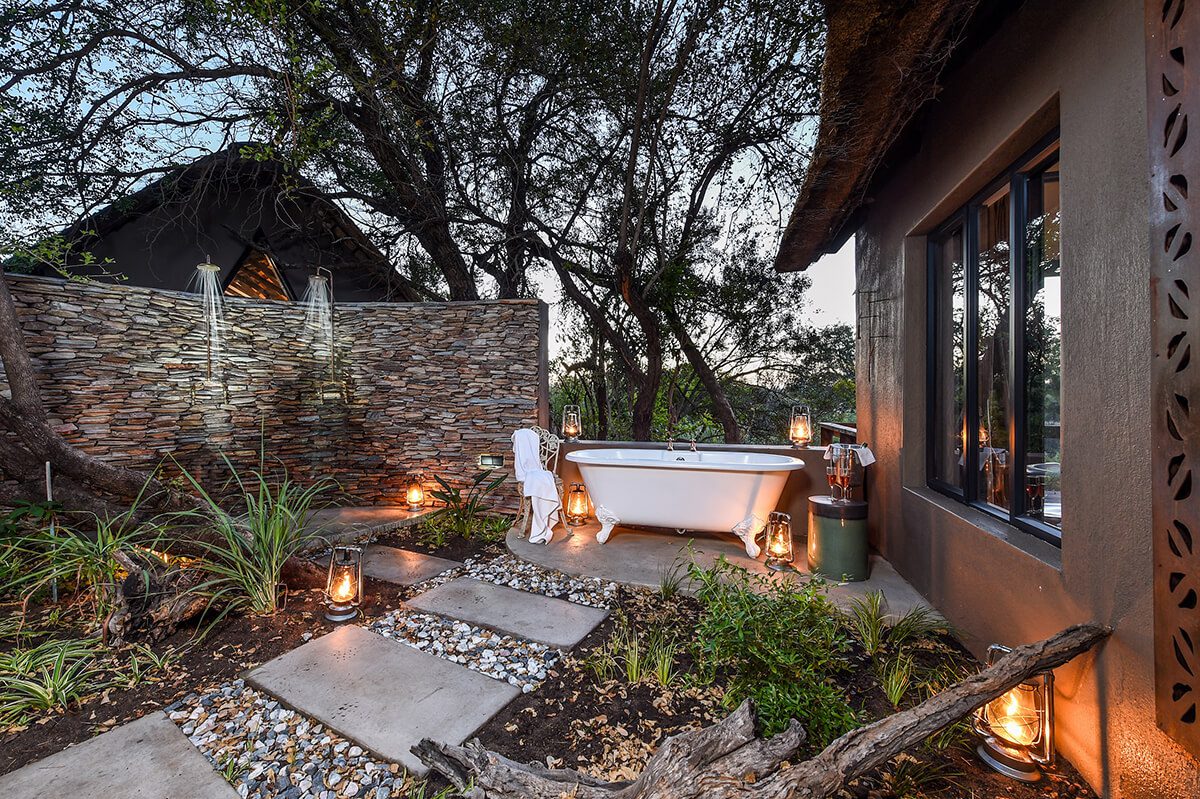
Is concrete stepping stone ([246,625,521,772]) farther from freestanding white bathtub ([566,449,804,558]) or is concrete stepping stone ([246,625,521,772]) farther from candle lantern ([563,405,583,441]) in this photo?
candle lantern ([563,405,583,441])

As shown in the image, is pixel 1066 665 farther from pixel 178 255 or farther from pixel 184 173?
pixel 178 255

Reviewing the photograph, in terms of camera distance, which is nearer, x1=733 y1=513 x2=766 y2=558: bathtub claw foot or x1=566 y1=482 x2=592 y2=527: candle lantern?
x1=733 y1=513 x2=766 y2=558: bathtub claw foot

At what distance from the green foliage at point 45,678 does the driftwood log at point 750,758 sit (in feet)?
4.64

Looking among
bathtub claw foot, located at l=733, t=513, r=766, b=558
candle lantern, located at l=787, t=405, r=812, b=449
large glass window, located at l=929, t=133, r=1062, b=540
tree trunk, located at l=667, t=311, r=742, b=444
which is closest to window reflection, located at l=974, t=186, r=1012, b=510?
large glass window, located at l=929, t=133, r=1062, b=540

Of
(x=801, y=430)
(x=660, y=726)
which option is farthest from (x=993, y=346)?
(x=660, y=726)

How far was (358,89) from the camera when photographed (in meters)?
3.72

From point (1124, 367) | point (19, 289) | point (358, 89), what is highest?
point (358, 89)

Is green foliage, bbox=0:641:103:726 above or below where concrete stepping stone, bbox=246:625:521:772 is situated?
above

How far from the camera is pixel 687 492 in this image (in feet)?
10.6

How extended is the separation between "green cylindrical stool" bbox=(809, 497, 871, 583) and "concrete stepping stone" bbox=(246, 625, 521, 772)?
187 centimetres

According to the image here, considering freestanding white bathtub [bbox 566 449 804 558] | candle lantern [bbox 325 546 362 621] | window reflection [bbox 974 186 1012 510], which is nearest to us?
window reflection [bbox 974 186 1012 510]

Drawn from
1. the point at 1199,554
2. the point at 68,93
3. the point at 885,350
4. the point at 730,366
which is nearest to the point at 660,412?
the point at 730,366

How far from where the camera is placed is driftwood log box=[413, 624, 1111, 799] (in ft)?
3.55

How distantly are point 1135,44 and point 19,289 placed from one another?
5.74m
